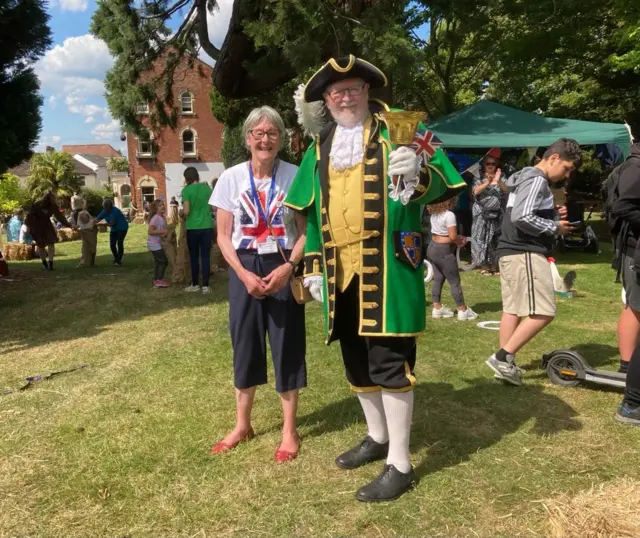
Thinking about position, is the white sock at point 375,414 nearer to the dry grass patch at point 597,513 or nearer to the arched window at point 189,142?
the dry grass patch at point 597,513

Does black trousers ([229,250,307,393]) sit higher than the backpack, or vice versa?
the backpack

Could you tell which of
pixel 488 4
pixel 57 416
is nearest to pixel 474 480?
pixel 57 416

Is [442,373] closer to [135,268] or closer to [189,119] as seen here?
[135,268]

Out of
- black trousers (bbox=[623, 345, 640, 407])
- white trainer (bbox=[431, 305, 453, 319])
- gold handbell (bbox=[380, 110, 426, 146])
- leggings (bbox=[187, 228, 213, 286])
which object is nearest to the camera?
gold handbell (bbox=[380, 110, 426, 146])

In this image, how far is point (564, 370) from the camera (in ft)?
13.8

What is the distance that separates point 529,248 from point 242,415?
243 centimetres

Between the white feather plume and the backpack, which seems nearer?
the white feather plume

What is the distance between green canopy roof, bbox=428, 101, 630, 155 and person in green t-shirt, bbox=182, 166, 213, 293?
4676mm

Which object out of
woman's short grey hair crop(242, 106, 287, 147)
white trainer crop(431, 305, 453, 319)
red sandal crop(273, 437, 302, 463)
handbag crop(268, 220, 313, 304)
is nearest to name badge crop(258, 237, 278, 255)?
handbag crop(268, 220, 313, 304)

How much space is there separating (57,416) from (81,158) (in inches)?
3351

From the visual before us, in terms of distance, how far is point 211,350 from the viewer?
214 inches

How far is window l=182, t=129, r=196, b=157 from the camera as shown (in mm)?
40125

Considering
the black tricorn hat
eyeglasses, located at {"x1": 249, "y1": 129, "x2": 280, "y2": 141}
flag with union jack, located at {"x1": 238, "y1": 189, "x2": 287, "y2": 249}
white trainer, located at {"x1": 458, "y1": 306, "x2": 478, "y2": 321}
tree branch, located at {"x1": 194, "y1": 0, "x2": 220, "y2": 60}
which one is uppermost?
tree branch, located at {"x1": 194, "y1": 0, "x2": 220, "y2": 60}

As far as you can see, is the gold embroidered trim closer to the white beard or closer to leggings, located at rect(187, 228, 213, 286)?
the white beard
